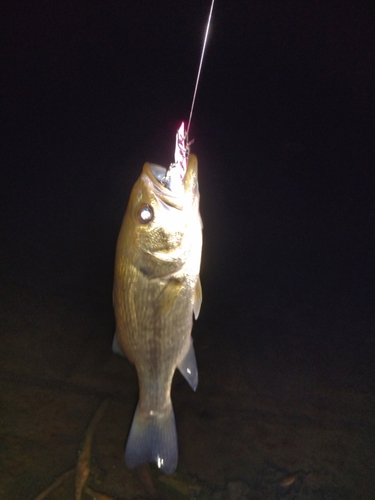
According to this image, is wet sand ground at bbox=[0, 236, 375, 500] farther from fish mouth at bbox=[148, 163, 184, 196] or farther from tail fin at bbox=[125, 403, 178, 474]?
fish mouth at bbox=[148, 163, 184, 196]

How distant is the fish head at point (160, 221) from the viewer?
136cm

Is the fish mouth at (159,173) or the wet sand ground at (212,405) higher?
the fish mouth at (159,173)

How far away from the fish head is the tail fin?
676mm

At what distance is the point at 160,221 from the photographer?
1.38 meters

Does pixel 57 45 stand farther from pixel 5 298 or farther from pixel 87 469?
pixel 87 469

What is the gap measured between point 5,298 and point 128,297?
2.46 m

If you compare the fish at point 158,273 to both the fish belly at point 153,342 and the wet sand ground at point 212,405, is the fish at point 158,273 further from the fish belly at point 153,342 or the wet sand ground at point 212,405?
the wet sand ground at point 212,405

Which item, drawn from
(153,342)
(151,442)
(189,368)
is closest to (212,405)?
(151,442)

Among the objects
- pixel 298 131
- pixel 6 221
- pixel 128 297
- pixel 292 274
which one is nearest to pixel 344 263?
pixel 292 274

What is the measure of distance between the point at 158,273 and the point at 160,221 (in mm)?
199

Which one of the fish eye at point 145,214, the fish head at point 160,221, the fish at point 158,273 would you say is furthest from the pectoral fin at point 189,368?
the fish eye at point 145,214

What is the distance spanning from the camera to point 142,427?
5.35 ft

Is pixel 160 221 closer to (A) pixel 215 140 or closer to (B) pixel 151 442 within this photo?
(B) pixel 151 442

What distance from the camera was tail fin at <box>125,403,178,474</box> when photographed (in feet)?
5.33
